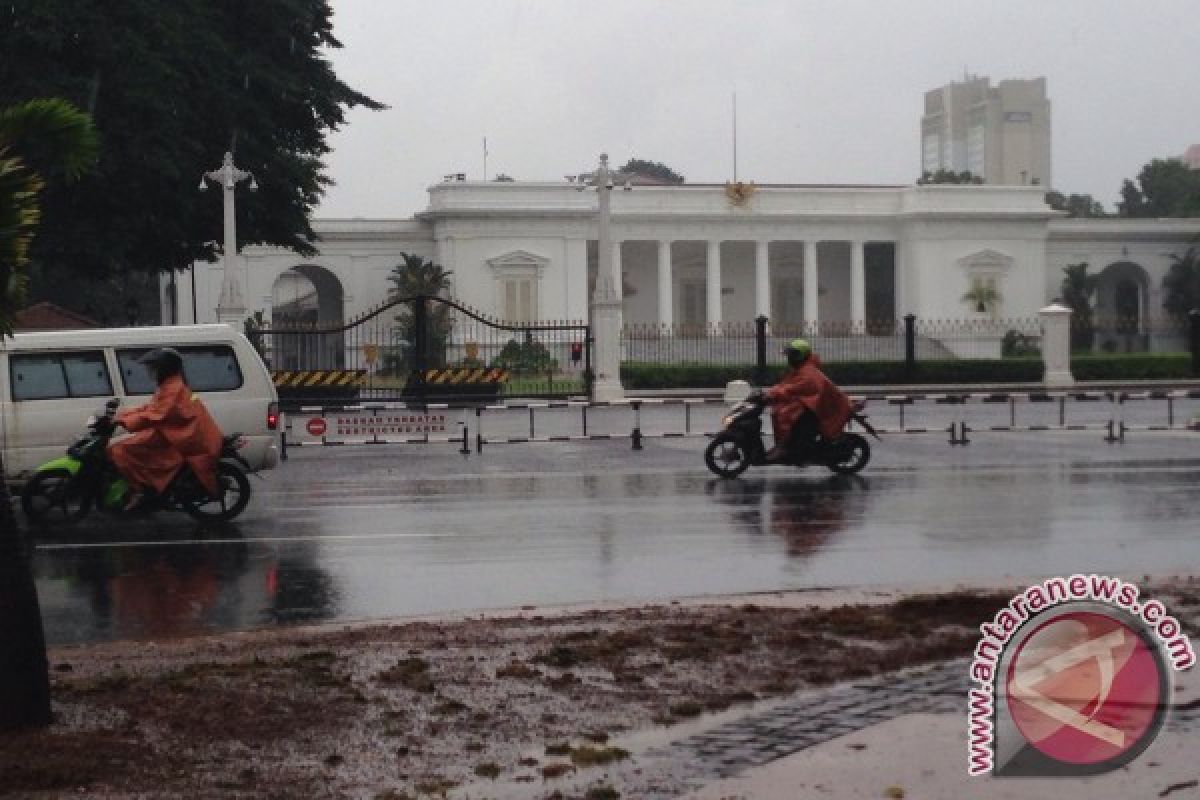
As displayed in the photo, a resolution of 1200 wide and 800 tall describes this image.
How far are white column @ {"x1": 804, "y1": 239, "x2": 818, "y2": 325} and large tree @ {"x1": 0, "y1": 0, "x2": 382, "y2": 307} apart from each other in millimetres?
31961

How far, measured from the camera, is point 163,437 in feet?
48.1

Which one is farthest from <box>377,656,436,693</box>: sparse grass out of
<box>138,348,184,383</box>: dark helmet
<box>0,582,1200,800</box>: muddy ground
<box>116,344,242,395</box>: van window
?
<box>116,344,242,395</box>: van window

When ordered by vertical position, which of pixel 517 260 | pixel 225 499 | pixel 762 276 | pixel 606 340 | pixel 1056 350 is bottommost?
pixel 225 499

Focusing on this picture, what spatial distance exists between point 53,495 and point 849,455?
8802mm

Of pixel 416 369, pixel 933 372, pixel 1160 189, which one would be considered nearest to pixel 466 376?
pixel 416 369

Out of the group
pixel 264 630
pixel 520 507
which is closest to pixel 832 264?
pixel 520 507

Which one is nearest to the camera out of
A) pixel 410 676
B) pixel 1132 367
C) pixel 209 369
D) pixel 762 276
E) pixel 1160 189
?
pixel 410 676

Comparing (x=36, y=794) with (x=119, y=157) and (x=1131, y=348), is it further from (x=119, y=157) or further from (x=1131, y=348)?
(x=1131, y=348)

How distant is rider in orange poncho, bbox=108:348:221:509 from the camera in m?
14.6

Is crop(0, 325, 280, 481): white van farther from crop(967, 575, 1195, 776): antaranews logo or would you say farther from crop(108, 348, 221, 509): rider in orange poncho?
crop(967, 575, 1195, 776): antaranews logo

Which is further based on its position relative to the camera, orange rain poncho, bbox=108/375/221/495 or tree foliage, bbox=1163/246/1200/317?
tree foliage, bbox=1163/246/1200/317

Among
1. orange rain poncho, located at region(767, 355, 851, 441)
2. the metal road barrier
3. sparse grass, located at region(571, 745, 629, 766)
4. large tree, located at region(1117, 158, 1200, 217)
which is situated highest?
large tree, located at region(1117, 158, 1200, 217)

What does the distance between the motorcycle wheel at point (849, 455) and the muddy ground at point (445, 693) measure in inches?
353

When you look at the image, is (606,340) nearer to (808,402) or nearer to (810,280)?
(808,402)
